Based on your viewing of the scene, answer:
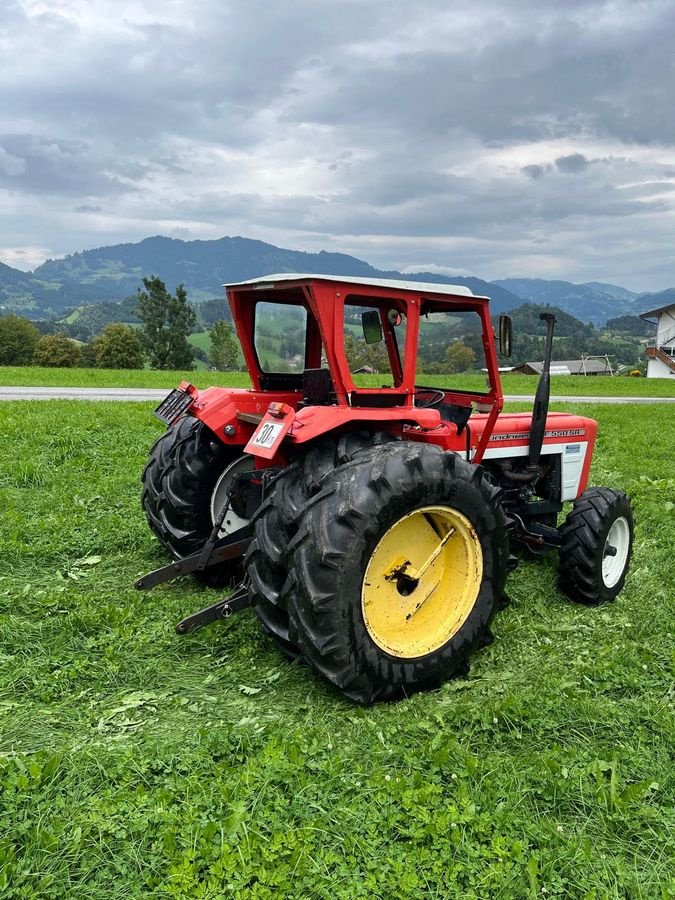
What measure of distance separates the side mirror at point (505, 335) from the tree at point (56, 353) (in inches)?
1743

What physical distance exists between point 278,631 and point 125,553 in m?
2.40

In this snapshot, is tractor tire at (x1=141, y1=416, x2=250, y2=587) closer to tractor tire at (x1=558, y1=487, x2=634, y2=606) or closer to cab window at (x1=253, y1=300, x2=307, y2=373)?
cab window at (x1=253, y1=300, x2=307, y2=373)

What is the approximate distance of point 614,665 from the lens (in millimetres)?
3572

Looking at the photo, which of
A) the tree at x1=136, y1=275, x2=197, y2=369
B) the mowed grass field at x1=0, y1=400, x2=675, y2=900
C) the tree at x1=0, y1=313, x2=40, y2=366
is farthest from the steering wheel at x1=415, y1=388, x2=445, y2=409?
the tree at x1=0, y1=313, x2=40, y2=366

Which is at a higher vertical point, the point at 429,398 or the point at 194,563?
the point at 429,398

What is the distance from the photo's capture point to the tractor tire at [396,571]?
300 cm

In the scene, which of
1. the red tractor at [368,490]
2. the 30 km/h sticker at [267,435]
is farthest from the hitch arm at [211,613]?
the 30 km/h sticker at [267,435]

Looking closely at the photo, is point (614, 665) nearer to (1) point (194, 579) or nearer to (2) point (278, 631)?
(2) point (278, 631)

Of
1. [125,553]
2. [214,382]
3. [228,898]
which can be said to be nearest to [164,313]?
[214,382]

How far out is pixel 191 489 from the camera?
14.5 ft

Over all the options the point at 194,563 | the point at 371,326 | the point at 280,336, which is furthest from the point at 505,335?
the point at 194,563

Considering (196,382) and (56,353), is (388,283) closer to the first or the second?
(196,382)

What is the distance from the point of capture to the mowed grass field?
2.24 m

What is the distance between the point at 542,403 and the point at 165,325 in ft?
160
